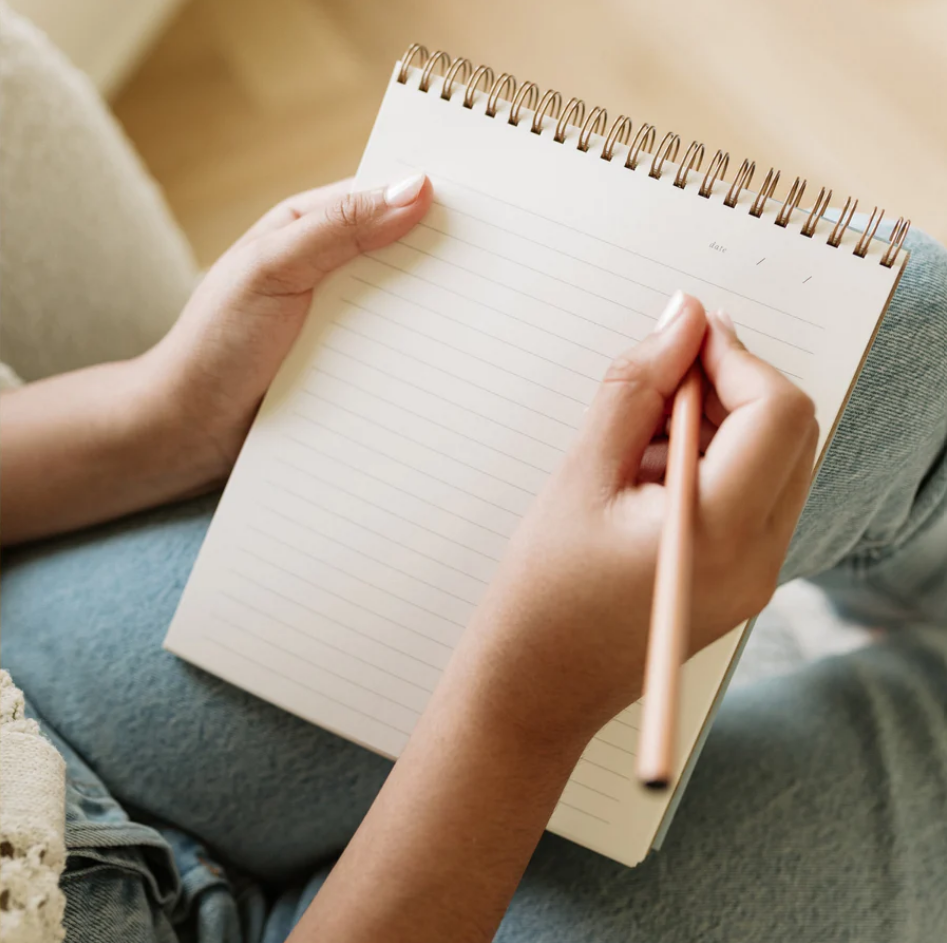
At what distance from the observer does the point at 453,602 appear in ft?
1.50

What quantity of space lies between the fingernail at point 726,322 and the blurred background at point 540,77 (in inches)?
24.0

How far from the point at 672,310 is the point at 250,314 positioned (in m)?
0.24

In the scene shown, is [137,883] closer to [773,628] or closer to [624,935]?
[624,935]

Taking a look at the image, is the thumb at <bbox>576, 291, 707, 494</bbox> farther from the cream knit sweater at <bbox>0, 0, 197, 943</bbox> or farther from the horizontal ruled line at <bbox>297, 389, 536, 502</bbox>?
the cream knit sweater at <bbox>0, 0, 197, 943</bbox>

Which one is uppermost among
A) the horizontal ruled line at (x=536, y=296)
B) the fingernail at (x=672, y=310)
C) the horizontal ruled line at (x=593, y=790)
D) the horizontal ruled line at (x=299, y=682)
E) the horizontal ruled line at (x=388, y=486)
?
the fingernail at (x=672, y=310)

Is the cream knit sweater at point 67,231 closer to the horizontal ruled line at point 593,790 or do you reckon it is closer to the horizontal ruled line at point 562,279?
the horizontal ruled line at point 562,279

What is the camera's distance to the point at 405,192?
440 mm

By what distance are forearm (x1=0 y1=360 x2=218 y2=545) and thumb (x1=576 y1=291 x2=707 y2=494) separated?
0.28 metres

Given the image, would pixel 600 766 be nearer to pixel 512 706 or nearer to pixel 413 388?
pixel 512 706

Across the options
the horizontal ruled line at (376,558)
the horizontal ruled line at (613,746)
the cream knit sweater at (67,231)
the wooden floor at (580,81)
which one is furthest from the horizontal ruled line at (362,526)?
the wooden floor at (580,81)

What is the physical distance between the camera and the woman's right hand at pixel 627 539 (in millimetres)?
343

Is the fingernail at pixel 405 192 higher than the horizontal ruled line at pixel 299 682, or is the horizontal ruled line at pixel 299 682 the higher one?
the fingernail at pixel 405 192

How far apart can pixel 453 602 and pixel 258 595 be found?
0.39 ft

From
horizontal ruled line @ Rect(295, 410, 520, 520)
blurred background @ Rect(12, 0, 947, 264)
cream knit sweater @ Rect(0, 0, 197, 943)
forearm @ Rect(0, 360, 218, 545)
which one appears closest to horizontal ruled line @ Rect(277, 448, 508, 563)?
horizontal ruled line @ Rect(295, 410, 520, 520)
